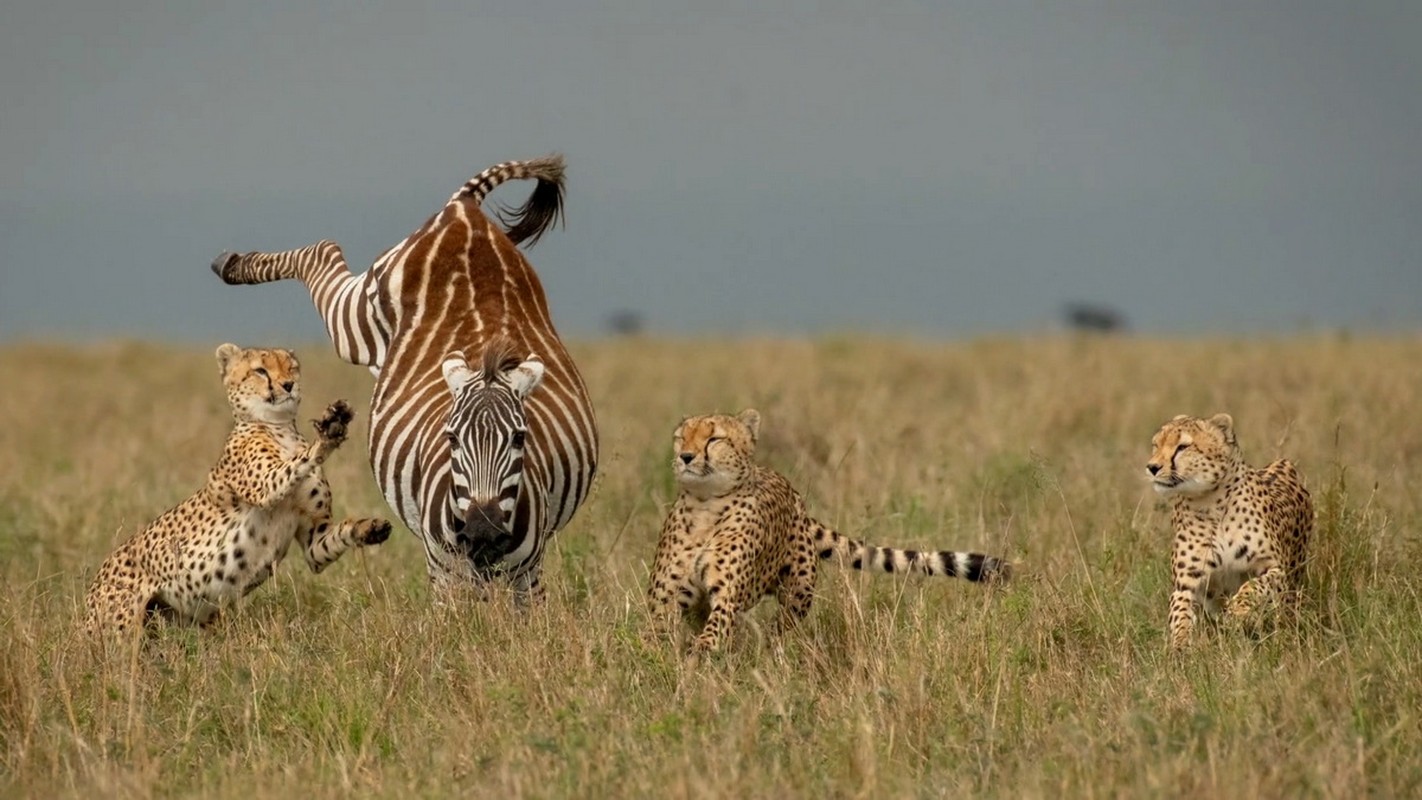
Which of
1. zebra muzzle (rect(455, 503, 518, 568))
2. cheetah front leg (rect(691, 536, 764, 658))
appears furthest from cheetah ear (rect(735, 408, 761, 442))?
zebra muzzle (rect(455, 503, 518, 568))

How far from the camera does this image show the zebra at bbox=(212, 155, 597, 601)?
19.2 feet

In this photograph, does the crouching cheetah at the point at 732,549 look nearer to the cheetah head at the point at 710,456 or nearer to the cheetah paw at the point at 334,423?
the cheetah head at the point at 710,456

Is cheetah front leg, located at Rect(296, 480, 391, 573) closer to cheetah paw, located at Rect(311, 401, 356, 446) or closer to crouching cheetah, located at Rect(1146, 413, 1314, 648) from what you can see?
cheetah paw, located at Rect(311, 401, 356, 446)

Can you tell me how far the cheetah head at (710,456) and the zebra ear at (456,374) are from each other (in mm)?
705

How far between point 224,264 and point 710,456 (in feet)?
10.8

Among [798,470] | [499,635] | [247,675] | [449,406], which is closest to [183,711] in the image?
[247,675]

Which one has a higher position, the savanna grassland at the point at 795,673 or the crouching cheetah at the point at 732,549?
the crouching cheetah at the point at 732,549

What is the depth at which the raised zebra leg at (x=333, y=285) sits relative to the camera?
7.50 meters

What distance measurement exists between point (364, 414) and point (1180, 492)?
8137mm

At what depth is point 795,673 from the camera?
594 centimetres

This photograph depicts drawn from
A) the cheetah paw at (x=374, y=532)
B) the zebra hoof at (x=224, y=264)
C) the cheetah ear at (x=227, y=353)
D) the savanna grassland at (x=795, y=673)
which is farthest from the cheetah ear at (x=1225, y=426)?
the zebra hoof at (x=224, y=264)

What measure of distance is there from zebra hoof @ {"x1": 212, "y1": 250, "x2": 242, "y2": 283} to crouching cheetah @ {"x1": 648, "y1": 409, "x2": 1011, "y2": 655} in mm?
3078

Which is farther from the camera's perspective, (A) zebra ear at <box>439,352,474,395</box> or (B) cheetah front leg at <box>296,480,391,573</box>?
(B) cheetah front leg at <box>296,480,391,573</box>

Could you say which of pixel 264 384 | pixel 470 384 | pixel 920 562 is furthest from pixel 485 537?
pixel 920 562
